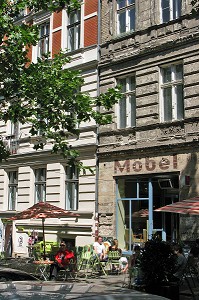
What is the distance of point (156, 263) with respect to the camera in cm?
1030

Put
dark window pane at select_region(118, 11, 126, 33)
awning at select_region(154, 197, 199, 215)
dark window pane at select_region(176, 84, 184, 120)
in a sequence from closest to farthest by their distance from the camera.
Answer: awning at select_region(154, 197, 199, 215), dark window pane at select_region(176, 84, 184, 120), dark window pane at select_region(118, 11, 126, 33)

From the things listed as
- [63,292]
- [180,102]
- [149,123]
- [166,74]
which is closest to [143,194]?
[149,123]

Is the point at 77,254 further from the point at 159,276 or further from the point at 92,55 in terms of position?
the point at 92,55

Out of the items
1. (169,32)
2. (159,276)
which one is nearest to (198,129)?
(169,32)

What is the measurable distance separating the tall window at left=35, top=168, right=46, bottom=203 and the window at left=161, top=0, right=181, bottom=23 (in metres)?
9.98

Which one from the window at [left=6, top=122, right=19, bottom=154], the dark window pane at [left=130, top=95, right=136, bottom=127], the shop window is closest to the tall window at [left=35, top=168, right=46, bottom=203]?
the window at [left=6, top=122, right=19, bottom=154]

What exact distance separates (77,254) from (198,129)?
21.6 feet

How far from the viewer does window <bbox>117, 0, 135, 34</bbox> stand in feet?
66.0

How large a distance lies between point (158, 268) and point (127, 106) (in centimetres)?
1047

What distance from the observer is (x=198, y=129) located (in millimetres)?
16547

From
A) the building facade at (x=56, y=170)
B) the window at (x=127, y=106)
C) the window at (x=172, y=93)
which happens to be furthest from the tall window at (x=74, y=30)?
the window at (x=172, y=93)

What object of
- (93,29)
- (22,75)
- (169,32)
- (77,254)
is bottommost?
(77,254)

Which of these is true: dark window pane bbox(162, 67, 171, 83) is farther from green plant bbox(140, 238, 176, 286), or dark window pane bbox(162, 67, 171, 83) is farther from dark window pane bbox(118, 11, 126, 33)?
green plant bbox(140, 238, 176, 286)

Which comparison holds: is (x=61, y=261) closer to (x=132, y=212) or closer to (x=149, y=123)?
(x=132, y=212)
